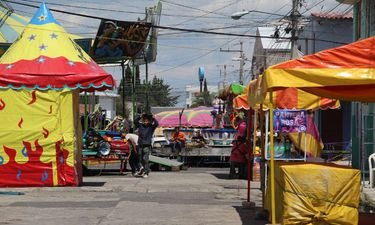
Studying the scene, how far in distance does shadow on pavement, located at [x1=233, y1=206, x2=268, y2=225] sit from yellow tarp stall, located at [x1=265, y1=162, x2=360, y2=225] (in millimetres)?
1781

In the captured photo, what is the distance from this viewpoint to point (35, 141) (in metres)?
14.9

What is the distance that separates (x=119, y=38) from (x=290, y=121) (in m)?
13.7

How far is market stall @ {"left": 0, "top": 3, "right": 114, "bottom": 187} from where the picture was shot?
48.1 feet

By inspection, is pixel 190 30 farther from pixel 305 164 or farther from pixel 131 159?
pixel 305 164

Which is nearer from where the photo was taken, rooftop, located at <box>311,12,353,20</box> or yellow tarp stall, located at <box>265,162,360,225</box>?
yellow tarp stall, located at <box>265,162,360,225</box>

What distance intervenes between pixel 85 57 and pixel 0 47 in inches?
463

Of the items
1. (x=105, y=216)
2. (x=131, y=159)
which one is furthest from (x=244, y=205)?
(x=131, y=159)

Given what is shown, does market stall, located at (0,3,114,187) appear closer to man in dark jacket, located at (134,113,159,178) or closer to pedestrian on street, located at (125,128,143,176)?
man in dark jacket, located at (134,113,159,178)

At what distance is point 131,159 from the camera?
20.2 m

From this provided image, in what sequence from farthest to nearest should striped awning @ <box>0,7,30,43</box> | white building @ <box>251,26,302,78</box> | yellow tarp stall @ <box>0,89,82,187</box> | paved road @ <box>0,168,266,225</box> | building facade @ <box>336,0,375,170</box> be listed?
white building @ <box>251,26,302,78</box>
striped awning @ <box>0,7,30,43</box>
building facade @ <box>336,0,375,170</box>
yellow tarp stall @ <box>0,89,82,187</box>
paved road @ <box>0,168,266,225</box>

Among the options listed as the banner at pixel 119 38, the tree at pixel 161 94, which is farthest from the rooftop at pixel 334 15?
the tree at pixel 161 94

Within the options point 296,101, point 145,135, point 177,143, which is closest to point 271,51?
point 177,143

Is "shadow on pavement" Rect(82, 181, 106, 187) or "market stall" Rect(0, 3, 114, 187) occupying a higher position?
"market stall" Rect(0, 3, 114, 187)

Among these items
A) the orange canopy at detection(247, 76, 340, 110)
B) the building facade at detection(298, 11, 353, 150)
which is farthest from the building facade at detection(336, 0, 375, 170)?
the building facade at detection(298, 11, 353, 150)
